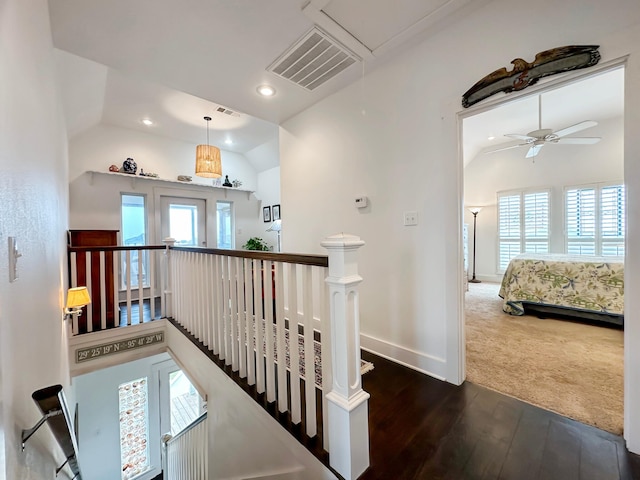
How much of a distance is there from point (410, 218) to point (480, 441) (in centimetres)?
141

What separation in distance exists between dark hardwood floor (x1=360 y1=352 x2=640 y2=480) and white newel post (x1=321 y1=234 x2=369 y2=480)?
0.52 ft

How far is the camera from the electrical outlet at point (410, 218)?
6.72 feet

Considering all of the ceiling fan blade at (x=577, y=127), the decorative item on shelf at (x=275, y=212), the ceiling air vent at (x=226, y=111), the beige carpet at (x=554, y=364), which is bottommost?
the beige carpet at (x=554, y=364)

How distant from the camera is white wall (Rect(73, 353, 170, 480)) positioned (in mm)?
3855

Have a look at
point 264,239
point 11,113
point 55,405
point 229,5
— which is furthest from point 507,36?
point 264,239

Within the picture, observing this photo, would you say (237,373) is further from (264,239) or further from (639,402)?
(264,239)

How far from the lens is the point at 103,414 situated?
397 cm

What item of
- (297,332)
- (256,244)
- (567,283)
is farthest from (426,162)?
(256,244)

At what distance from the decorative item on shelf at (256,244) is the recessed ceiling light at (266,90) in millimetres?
3507

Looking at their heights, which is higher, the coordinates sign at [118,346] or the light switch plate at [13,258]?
the light switch plate at [13,258]

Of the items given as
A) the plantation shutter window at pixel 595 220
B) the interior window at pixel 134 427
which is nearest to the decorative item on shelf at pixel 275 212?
the interior window at pixel 134 427

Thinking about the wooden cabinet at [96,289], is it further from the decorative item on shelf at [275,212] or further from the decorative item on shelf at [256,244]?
the decorative item on shelf at [275,212]

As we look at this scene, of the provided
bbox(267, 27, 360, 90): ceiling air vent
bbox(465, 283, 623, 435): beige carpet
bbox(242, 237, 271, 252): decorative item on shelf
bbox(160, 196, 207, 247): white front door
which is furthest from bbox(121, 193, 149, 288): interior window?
bbox(465, 283, 623, 435): beige carpet

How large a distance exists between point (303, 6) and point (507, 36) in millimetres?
1258
